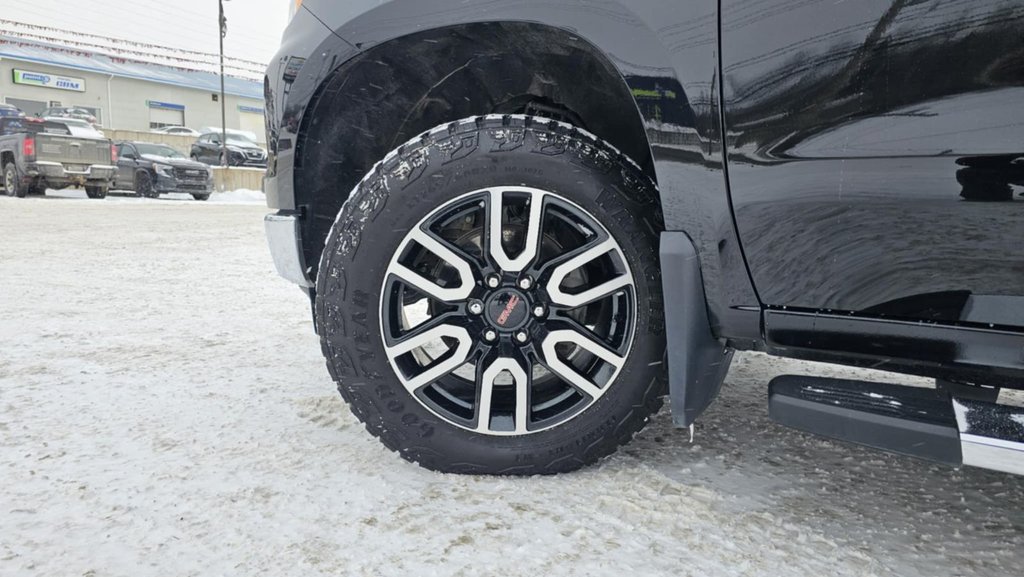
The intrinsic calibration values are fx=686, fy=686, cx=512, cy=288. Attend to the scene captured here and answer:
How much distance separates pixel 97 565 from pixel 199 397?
3.57 ft

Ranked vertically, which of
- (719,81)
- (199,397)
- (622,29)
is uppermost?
(622,29)

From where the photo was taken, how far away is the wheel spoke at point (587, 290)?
67.7 inches

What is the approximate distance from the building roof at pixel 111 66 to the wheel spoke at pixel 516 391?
4121 cm

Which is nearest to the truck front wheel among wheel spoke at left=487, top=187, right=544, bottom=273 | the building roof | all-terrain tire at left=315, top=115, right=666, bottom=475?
all-terrain tire at left=315, top=115, right=666, bottom=475

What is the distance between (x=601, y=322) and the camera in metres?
1.92

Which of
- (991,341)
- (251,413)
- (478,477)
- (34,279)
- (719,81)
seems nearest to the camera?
(991,341)

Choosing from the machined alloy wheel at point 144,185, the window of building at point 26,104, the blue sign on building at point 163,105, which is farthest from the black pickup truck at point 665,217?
the blue sign on building at point 163,105

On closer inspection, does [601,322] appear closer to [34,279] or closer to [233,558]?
[233,558]

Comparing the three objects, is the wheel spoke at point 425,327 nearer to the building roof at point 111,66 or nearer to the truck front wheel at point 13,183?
the truck front wheel at point 13,183

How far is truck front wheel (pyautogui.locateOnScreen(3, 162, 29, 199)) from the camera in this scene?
14.8 metres

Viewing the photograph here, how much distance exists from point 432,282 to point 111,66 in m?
49.7

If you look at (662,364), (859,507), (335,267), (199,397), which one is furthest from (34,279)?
Answer: (859,507)

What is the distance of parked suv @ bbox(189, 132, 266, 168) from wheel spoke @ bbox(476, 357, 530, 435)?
27.7 m

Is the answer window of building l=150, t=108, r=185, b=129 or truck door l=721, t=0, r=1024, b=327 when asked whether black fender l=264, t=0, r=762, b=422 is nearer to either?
truck door l=721, t=0, r=1024, b=327
